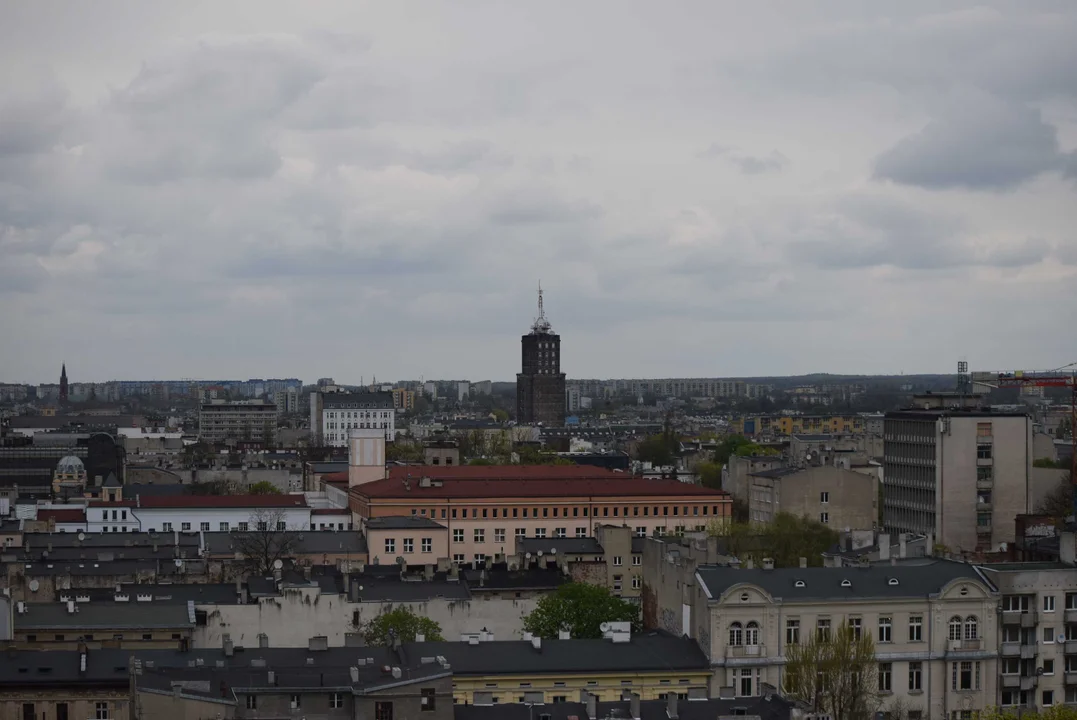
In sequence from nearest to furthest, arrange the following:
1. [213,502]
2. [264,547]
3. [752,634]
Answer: [752,634] → [264,547] → [213,502]

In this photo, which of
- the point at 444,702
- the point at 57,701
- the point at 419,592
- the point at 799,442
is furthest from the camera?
the point at 799,442

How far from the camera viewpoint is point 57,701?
202ft

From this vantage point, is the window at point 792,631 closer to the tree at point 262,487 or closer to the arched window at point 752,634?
the arched window at point 752,634

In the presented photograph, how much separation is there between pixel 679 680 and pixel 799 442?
13490 cm

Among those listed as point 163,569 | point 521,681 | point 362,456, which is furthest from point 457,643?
point 362,456

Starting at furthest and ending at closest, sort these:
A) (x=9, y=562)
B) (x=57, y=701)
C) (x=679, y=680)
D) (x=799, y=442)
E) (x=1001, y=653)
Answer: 1. (x=799, y=442)
2. (x=9, y=562)
3. (x=1001, y=653)
4. (x=679, y=680)
5. (x=57, y=701)

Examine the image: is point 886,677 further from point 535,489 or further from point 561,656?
point 535,489

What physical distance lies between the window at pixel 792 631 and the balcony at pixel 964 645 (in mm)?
5688

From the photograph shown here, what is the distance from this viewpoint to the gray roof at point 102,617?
7206 cm

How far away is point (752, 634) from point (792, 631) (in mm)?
1674

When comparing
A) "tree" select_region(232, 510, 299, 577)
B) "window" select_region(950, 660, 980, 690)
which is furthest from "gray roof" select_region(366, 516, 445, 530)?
"window" select_region(950, 660, 980, 690)

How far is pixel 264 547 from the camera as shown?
328ft

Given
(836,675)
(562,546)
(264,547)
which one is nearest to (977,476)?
(562,546)

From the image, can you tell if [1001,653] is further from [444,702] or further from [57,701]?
[57,701]
